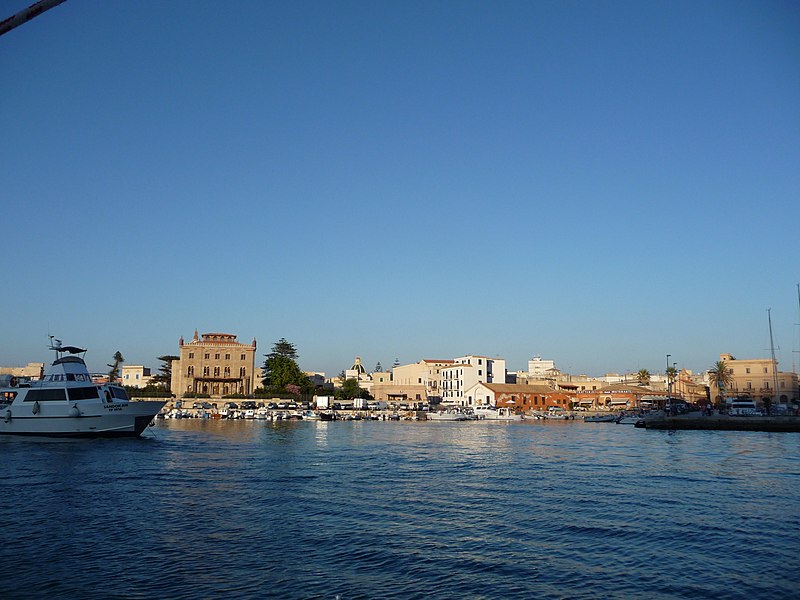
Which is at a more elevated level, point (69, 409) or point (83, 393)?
point (83, 393)

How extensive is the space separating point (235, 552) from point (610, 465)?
28.3 metres

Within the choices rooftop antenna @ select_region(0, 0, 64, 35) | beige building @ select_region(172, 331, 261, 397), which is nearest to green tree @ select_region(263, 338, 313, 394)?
beige building @ select_region(172, 331, 261, 397)

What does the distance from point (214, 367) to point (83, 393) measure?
2632 inches

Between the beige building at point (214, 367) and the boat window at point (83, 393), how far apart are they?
6578 cm

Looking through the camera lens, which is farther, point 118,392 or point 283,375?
point 283,375

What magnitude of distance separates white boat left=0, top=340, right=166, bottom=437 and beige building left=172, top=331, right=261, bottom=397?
63.3 metres

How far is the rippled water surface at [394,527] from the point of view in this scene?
15.4m

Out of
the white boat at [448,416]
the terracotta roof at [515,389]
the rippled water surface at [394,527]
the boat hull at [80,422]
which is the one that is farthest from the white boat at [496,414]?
the rippled water surface at [394,527]

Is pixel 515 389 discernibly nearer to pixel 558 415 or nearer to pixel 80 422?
pixel 558 415

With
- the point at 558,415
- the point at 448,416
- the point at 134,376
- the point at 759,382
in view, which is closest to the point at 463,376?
the point at 558,415

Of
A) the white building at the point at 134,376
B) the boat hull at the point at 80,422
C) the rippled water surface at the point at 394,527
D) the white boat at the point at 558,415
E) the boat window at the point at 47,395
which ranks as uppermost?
the white building at the point at 134,376

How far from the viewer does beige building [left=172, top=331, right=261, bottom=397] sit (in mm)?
118375

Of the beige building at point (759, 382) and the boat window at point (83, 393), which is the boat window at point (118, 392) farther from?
the beige building at point (759, 382)

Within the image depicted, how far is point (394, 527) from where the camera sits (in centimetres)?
2127
